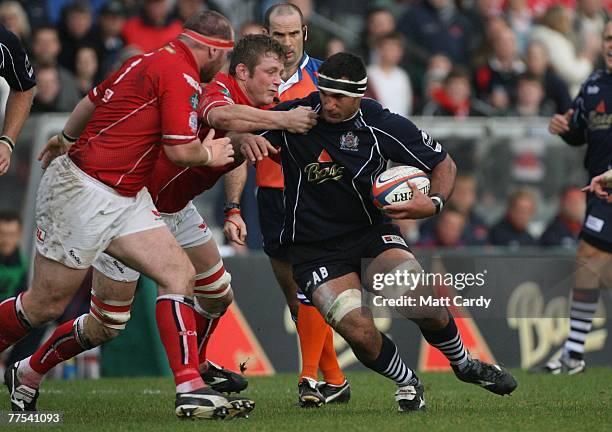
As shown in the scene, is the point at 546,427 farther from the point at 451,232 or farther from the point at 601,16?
the point at 601,16

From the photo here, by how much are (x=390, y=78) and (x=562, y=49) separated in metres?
3.23

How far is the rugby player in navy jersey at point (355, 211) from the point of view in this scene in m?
7.72

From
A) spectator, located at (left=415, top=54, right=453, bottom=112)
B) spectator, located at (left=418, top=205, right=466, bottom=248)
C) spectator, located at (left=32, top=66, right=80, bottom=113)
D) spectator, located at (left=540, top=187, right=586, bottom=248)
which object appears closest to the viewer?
spectator, located at (left=32, top=66, right=80, bottom=113)

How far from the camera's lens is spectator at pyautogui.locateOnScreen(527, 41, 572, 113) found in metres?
16.3

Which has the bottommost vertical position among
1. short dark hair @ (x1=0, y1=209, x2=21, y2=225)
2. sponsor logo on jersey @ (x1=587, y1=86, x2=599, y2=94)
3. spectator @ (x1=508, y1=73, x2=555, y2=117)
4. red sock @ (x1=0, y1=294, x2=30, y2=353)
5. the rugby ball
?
short dark hair @ (x1=0, y1=209, x2=21, y2=225)

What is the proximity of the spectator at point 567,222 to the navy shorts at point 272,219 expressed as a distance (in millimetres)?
5619

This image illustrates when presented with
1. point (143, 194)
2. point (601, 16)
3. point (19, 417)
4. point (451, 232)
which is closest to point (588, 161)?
point (451, 232)

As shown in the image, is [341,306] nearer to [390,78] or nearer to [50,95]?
[50,95]

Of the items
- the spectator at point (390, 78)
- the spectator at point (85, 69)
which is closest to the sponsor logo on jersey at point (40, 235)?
the spectator at point (85, 69)

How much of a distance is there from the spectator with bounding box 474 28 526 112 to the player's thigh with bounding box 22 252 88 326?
30.8 ft

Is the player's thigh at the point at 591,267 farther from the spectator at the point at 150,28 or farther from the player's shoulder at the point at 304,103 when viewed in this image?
the spectator at the point at 150,28

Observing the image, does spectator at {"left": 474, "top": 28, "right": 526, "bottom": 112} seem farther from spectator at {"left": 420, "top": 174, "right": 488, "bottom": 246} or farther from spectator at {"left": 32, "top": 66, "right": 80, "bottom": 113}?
spectator at {"left": 32, "top": 66, "right": 80, "bottom": 113}

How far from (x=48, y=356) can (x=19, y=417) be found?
2.23 ft

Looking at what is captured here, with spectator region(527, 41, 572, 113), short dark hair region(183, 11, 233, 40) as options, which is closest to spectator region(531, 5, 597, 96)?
spectator region(527, 41, 572, 113)
